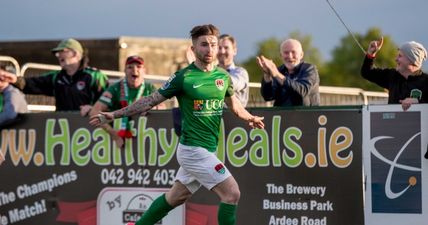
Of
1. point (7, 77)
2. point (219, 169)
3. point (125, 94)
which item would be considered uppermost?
point (7, 77)

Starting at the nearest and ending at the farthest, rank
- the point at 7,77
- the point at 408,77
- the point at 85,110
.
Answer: the point at 408,77 < the point at 85,110 < the point at 7,77

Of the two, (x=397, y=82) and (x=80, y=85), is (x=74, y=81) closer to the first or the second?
(x=80, y=85)

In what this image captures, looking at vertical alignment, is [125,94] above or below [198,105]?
above

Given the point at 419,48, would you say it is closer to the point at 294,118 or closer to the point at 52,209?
the point at 294,118

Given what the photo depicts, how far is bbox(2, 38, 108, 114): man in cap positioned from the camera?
42.3 feet

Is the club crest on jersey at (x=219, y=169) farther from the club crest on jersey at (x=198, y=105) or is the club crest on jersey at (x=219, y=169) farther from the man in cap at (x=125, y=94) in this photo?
the man in cap at (x=125, y=94)

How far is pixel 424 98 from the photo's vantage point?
10.7 metres

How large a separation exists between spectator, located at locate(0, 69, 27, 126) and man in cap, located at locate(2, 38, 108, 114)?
0.39 feet

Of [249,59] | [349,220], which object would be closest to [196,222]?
[349,220]

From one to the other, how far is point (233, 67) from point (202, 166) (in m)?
2.20

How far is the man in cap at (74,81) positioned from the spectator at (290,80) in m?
2.36

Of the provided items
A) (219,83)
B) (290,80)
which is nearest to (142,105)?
(219,83)

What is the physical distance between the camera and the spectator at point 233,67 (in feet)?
39.1

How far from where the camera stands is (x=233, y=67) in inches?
480
